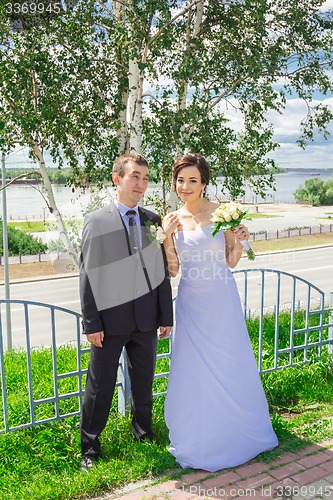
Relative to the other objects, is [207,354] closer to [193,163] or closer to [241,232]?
[241,232]

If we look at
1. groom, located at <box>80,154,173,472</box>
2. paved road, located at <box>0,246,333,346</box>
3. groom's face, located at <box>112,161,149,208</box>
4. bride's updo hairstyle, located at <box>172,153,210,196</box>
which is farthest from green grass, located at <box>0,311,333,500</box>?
paved road, located at <box>0,246,333,346</box>

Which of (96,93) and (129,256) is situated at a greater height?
(96,93)

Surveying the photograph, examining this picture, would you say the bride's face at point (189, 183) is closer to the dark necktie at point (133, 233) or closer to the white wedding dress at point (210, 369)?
the white wedding dress at point (210, 369)

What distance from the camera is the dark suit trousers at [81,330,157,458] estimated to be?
11.4 ft

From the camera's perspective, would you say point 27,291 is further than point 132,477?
Yes

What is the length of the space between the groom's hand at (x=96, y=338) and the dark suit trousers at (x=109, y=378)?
6 centimetres

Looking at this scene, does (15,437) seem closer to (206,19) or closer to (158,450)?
(158,450)

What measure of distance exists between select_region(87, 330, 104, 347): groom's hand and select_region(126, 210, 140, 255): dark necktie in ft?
1.96

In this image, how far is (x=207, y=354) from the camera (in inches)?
142

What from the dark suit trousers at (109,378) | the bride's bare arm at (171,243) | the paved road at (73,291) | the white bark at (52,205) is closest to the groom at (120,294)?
the dark suit trousers at (109,378)

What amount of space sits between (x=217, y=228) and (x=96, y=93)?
229 inches

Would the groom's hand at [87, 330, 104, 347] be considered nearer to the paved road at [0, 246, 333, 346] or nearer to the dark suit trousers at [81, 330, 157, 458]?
the dark suit trousers at [81, 330, 157, 458]

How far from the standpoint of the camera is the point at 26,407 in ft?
13.9

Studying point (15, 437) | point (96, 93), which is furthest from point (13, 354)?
point (96, 93)
